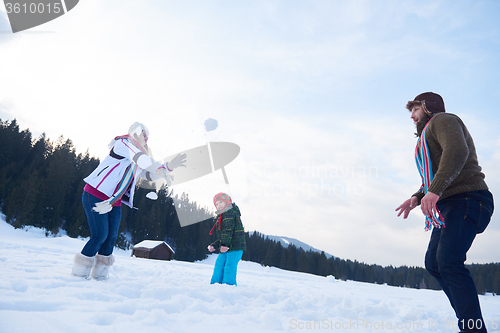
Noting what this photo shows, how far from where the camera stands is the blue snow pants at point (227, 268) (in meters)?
5.24

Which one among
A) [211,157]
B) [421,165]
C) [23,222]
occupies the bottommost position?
[23,222]

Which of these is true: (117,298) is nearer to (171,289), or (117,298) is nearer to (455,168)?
(171,289)

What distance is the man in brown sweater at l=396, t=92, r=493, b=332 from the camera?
7.21 feet

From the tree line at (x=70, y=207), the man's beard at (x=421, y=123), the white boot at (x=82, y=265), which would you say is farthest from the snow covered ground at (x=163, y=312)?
the tree line at (x=70, y=207)

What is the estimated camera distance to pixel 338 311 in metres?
3.56

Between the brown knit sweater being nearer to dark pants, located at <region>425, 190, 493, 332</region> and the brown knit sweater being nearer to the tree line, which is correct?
dark pants, located at <region>425, 190, 493, 332</region>

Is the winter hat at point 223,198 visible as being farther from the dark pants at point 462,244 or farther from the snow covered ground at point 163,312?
the dark pants at point 462,244

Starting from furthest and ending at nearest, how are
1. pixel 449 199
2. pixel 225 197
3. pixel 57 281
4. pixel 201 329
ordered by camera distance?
pixel 225 197
pixel 57 281
pixel 449 199
pixel 201 329

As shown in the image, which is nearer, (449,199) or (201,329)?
(201,329)

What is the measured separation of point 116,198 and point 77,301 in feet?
5.33

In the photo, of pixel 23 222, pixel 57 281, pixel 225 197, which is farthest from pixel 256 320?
pixel 23 222

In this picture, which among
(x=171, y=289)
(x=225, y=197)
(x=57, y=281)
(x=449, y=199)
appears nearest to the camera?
(x=449, y=199)

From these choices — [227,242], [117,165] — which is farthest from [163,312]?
[227,242]

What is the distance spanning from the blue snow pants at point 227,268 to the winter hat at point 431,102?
3.89 metres
